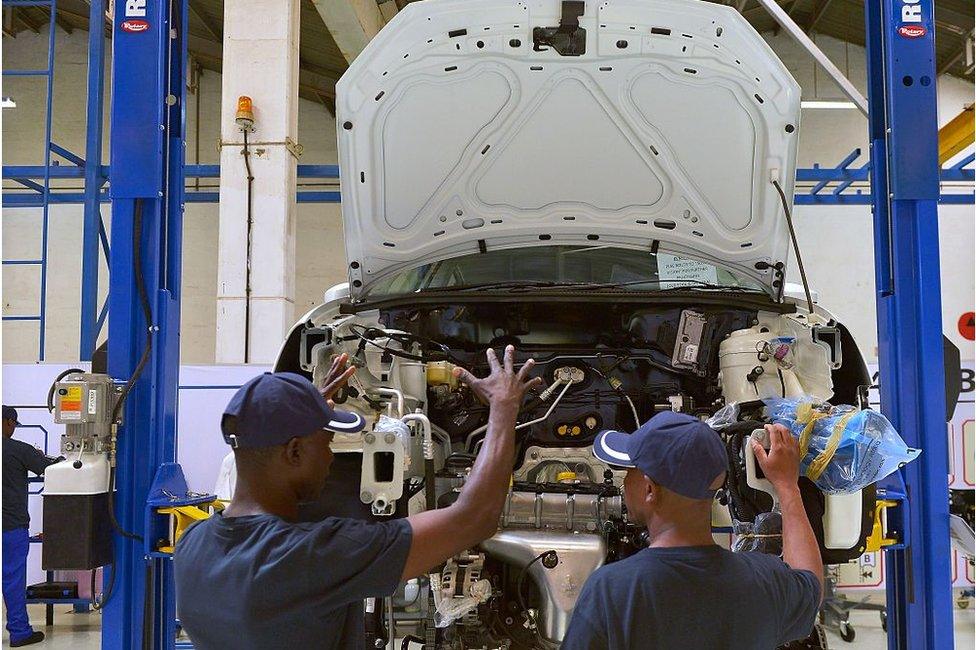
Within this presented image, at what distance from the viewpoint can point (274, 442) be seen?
1.73 meters

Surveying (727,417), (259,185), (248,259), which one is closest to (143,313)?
(727,417)

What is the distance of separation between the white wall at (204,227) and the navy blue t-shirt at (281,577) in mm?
12481

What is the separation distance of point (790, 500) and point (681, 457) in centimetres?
53

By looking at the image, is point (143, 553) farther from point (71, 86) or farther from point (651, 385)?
point (71, 86)

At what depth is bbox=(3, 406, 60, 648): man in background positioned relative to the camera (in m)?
5.55

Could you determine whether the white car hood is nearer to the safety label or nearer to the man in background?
the safety label

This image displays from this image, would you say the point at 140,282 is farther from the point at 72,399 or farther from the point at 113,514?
the point at 113,514

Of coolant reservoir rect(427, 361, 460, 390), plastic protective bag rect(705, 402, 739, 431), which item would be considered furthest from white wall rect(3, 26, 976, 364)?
coolant reservoir rect(427, 361, 460, 390)

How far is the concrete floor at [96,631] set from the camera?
5344mm

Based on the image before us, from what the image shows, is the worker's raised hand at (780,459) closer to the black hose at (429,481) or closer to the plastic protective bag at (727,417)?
the plastic protective bag at (727,417)

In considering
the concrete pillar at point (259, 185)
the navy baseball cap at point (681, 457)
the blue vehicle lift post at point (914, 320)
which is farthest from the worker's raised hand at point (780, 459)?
the concrete pillar at point (259, 185)

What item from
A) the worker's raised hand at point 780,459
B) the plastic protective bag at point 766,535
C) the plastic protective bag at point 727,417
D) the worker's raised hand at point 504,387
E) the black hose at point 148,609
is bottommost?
the black hose at point 148,609

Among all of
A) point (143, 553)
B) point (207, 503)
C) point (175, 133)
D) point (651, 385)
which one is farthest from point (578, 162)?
point (143, 553)

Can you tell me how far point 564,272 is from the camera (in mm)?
3521
